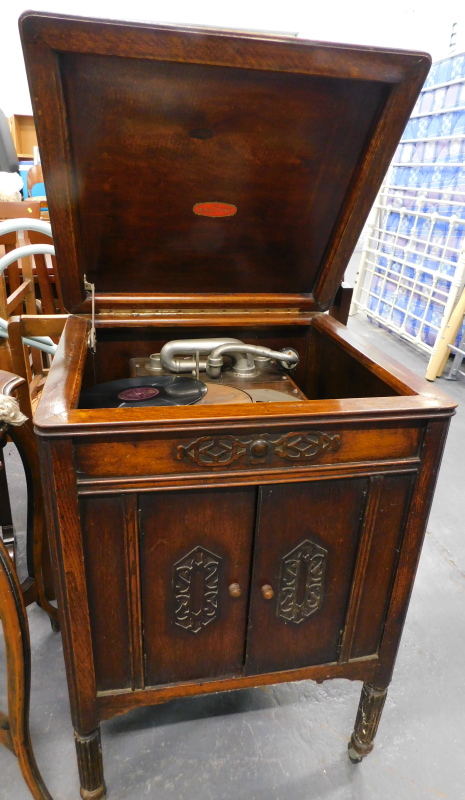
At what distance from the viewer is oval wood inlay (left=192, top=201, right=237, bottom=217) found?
1127 millimetres

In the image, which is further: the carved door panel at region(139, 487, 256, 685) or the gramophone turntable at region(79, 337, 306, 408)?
the gramophone turntable at region(79, 337, 306, 408)

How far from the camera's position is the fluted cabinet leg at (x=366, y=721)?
3.62 feet

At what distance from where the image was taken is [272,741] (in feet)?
3.99

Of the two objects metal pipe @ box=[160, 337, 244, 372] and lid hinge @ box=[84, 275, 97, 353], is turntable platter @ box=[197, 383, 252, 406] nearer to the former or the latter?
metal pipe @ box=[160, 337, 244, 372]

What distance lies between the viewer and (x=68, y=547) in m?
0.81

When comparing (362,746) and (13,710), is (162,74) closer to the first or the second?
(13,710)

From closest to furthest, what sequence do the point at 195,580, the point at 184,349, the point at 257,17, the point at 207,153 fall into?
1. the point at 195,580
2. the point at 207,153
3. the point at 184,349
4. the point at 257,17

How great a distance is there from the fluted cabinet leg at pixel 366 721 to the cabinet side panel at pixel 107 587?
52 cm

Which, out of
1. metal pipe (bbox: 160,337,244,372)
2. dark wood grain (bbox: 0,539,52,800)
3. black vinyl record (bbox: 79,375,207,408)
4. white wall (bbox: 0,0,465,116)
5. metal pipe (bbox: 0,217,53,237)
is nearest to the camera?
dark wood grain (bbox: 0,539,52,800)

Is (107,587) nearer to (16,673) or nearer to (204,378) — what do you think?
(16,673)

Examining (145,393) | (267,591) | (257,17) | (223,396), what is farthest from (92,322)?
(257,17)

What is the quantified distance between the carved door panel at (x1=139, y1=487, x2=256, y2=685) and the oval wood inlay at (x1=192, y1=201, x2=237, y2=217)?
63 centimetres

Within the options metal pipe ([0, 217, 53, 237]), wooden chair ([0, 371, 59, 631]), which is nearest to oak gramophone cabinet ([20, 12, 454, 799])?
wooden chair ([0, 371, 59, 631])

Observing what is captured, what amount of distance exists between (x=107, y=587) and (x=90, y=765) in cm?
42
